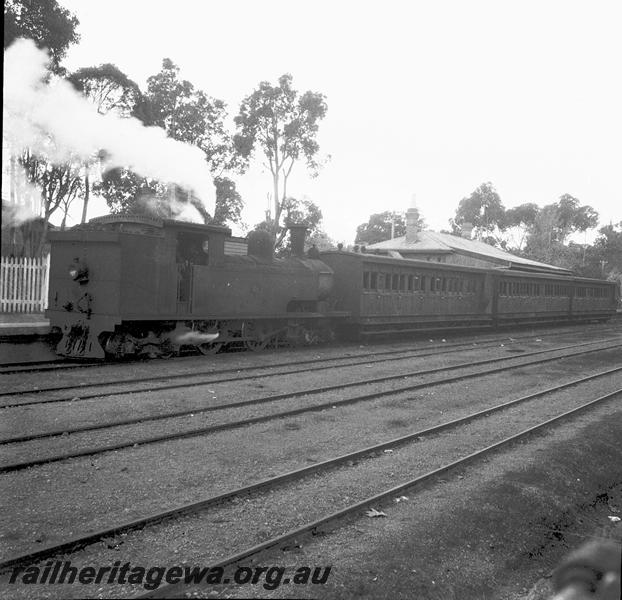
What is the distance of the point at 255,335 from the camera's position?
1377 cm

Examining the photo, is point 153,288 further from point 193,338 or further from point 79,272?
point 193,338

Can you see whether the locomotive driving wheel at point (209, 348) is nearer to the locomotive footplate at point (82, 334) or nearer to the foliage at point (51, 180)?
the locomotive footplate at point (82, 334)

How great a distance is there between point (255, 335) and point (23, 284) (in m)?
7.48

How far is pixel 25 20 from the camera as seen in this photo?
16188 mm

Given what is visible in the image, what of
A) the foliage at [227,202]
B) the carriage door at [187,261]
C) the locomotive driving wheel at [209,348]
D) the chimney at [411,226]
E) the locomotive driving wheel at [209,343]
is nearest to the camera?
the carriage door at [187,261]

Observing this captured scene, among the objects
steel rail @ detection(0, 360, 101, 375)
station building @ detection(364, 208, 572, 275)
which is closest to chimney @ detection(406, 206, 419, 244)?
station building @ detection(364, 208, 572, 275)

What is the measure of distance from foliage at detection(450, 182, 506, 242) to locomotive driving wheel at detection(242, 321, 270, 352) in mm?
69520

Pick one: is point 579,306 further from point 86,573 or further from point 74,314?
point 86,573

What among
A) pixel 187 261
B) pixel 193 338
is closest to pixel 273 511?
pixel 187 261

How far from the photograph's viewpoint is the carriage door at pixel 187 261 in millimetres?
Answer: 11461

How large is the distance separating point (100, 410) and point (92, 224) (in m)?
5.24

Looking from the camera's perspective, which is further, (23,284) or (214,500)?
(23,284)

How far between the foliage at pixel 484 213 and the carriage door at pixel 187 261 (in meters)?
71.8

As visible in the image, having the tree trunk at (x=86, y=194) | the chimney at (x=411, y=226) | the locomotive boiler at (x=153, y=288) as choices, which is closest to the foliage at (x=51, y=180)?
the tree trunk at (x=86, y=194)
